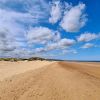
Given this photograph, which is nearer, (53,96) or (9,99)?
(9,99)

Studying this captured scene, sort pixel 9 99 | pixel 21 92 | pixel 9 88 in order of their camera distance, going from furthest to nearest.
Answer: pixel 9 88 < pixel 21 92 < pixel 9 99

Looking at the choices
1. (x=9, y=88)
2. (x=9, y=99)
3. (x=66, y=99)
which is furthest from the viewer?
(x=9, y=88)

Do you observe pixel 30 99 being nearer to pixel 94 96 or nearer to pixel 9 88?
pixel 9 88

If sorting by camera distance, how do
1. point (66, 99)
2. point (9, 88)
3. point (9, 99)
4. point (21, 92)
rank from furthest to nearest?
point (9, 88) < point (21, 92) < point (66, 99) < point (9, 99)

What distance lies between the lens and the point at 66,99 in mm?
10047

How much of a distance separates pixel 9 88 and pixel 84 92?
16.6ft

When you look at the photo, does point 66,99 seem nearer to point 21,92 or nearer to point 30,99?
point 30,99

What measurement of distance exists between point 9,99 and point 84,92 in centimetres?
516

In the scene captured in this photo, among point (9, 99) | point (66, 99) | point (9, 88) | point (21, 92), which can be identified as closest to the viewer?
point (9, 99)

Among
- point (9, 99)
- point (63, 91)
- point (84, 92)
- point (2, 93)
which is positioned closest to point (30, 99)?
point (9, 99)

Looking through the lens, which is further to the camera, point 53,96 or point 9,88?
point 9,88

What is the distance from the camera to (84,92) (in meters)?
11.8

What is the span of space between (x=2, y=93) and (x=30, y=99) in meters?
1.83

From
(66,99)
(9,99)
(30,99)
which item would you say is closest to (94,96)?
(66,99)
